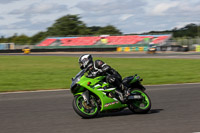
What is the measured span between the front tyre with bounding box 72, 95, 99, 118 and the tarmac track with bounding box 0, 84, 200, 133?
0.42ft

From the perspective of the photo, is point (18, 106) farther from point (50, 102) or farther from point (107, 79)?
point (107, 79)

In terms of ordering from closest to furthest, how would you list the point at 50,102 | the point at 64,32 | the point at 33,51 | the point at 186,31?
1. the point at 50,102
2. the point at 33,51
3. the point at 186,31
4. the point at 64,32

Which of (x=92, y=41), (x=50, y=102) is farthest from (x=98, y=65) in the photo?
(x=92, y=41)

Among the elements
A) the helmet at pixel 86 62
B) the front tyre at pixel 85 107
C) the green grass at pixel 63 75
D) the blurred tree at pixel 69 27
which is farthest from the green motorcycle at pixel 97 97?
the blurred tree at pixel 69 27

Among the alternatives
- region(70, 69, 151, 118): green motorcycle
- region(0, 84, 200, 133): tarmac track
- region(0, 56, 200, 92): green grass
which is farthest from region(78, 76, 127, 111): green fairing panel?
region(0, 56, 200, 92): green grass

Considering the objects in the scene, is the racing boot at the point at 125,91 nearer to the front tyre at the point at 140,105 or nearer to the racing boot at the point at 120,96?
the racing boot at the point at 120,96

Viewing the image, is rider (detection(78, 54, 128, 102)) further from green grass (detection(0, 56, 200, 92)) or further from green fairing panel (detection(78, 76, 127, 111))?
green grass (detection(0, 56, 200, 92))

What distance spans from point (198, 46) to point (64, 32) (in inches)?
2228

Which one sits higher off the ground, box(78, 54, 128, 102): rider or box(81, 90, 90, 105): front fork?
box(78, 54, 128, 102): rider

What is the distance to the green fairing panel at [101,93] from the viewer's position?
20.4ft

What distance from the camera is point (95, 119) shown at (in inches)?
251

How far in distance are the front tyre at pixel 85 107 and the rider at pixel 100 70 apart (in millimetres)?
488

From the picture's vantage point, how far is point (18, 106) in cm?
805

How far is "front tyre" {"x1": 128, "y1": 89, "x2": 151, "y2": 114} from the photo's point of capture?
6.79m
